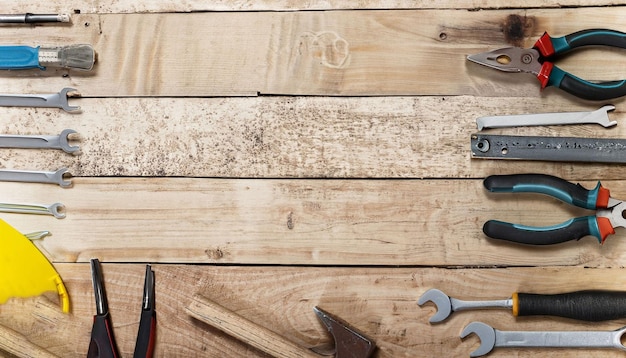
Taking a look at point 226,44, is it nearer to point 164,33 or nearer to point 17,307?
point 164,33

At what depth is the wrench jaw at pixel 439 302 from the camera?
1.16 meters

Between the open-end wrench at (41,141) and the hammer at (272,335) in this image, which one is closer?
the hammer at (272,335)

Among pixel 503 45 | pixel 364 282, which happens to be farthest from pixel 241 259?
pixel 503 45

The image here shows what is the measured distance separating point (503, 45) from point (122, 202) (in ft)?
2.80

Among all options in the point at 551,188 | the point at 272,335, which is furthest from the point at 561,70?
the point at 272,335

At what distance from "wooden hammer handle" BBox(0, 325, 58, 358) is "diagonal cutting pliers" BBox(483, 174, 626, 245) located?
91 centimetres

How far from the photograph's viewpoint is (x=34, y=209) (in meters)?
1.22

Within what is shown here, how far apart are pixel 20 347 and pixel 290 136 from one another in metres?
0.67

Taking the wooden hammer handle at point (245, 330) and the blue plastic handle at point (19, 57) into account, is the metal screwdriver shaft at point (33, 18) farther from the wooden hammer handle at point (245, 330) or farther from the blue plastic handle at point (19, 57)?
the wooden hammer handle at point (245, 330)

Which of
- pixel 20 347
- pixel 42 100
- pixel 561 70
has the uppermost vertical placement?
pixel 561 70

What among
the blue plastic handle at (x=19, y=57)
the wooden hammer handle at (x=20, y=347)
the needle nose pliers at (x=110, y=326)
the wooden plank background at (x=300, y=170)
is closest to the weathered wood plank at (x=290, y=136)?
the wooden plank background at (x=300, y=170)

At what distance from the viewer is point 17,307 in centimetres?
121

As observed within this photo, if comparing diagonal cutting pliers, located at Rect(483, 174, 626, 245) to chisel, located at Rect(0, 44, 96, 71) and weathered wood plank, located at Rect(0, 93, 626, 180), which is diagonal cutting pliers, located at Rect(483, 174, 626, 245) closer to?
weathered wood plank, located at Rect(0, 93, 626, 180)

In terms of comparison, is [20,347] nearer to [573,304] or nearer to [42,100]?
[42,100]
